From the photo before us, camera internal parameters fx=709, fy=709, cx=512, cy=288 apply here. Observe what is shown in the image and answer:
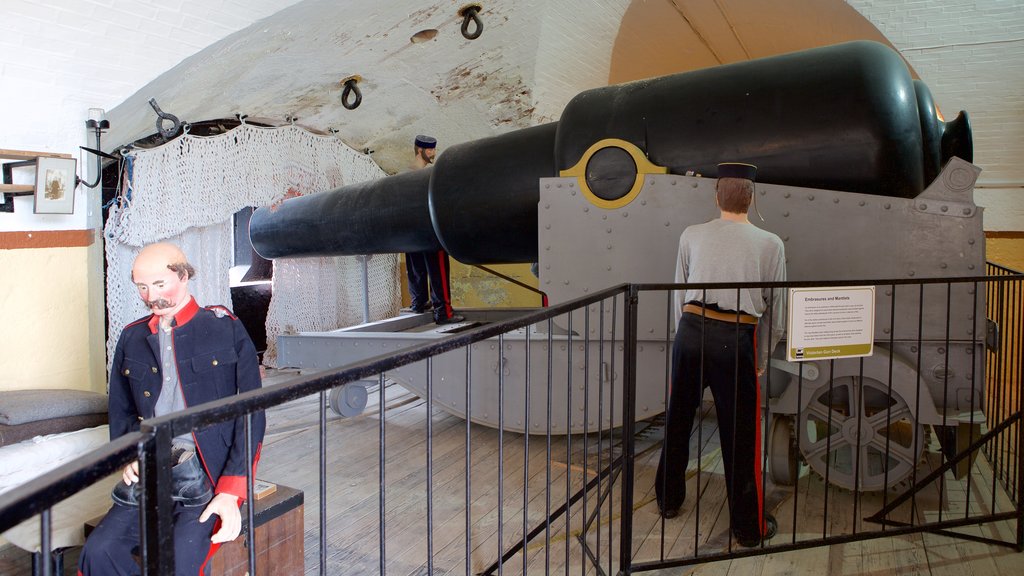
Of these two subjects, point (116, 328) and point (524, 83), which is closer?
point (116, 328)

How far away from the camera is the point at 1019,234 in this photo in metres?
4.49

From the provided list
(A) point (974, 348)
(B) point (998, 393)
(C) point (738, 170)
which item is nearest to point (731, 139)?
(C) point (738, 170)

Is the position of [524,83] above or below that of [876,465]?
above

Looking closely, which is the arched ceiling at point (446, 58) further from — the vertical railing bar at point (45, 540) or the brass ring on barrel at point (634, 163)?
the vertical railing bar at point (45, 540)

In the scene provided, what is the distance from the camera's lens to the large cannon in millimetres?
2352

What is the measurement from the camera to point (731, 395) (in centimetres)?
223

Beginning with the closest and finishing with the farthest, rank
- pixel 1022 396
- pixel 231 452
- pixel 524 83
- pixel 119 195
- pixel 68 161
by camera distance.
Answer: pixel 231 452 < pixel 1022 396 < pixel 68 161 < pixel 119 195 < pixel 524 83

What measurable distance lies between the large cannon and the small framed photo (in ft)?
6.18

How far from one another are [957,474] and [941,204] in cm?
122

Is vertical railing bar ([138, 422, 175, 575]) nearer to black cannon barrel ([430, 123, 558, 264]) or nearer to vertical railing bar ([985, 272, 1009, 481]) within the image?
vertical railing bar ([985, 272, 1009, 481])

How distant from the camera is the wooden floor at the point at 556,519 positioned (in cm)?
215

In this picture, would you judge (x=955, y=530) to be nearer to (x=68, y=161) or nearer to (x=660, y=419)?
(x=660, y=419)

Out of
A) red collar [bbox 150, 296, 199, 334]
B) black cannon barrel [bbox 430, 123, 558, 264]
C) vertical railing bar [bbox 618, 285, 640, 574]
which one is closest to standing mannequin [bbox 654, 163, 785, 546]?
vertical railing bar [bbox 618, 285, 640, 574]

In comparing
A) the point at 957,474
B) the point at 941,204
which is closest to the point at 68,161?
the point at 941,204
